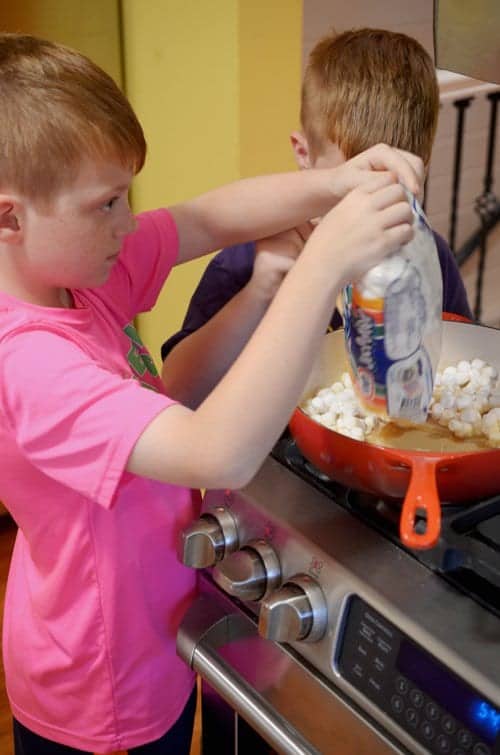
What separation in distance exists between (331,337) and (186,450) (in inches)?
12.0

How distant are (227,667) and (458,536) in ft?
0.91

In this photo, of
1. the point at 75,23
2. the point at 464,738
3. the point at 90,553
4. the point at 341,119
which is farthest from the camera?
the point at 75,23

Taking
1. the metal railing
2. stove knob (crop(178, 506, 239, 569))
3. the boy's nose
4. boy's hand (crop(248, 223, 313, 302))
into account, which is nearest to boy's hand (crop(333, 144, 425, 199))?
boy's hand (crop(248, 223, 313, 302))

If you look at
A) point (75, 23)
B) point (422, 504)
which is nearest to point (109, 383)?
point (422, 504)

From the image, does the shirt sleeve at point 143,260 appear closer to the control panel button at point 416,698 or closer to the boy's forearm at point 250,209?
the boy's forearm at point 250,209

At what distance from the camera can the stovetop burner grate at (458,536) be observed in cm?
72

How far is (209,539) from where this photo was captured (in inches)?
34.7

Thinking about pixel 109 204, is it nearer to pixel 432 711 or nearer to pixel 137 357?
pixel 137 357

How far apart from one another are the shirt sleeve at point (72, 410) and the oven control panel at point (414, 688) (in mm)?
221

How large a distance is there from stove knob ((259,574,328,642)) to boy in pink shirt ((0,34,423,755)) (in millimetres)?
126

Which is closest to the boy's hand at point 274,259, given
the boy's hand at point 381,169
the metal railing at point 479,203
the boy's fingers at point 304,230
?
the boy's fingers at point 304,230

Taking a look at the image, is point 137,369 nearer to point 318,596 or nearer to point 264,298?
point 264,298

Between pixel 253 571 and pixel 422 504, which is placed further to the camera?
pixel 253 571

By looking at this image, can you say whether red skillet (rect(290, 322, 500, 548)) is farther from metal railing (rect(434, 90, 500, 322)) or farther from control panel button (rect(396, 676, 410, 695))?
metal railing (rect(434, 90, 500, 322))
